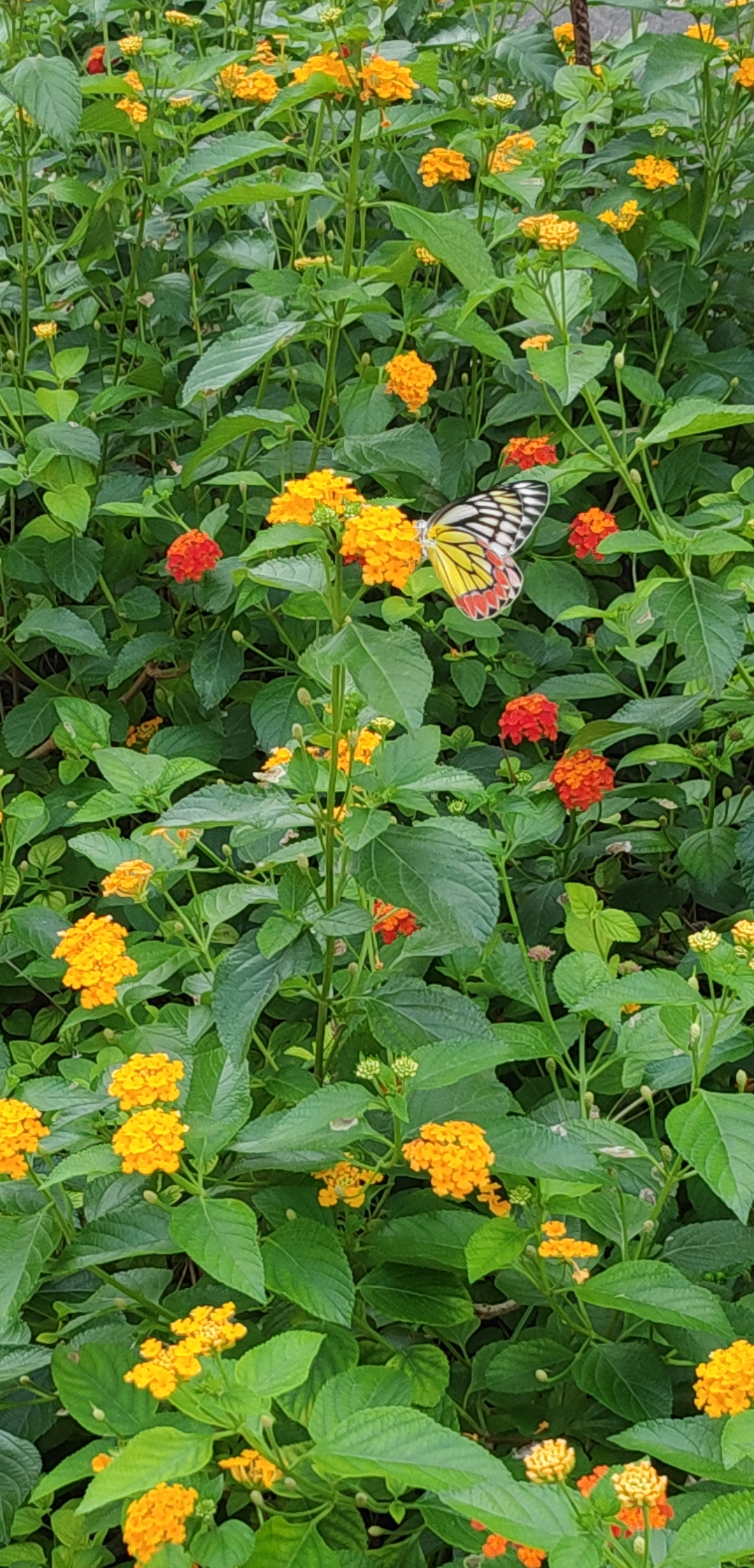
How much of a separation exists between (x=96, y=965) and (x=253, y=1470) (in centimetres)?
47

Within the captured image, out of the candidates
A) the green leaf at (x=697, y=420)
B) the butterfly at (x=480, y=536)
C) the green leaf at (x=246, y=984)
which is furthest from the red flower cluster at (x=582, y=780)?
the green leaf at (x=246, y=984)

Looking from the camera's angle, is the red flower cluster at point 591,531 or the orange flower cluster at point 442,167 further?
the orange flower cluster at point 442,167

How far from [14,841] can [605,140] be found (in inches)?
65.5

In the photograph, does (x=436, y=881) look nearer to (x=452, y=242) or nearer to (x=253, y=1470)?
(x=253, y=1470)

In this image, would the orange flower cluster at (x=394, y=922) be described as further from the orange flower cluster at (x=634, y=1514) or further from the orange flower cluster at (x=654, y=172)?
the orange flower cluster at (x=654, y=172)

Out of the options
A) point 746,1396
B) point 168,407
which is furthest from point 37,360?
point 746,1396

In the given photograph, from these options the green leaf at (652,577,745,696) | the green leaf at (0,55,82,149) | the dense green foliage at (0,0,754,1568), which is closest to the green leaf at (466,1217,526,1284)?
the dense green foliage at (0,0,754,1568)

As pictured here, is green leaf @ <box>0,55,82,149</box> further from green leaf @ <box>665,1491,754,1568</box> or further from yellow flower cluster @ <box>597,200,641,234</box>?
green leaf @ <box>665,1491,754,1568</box>

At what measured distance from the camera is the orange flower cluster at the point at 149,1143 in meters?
1.10

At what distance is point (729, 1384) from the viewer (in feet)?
3.32

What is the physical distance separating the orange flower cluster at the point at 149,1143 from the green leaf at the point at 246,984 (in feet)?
0.42

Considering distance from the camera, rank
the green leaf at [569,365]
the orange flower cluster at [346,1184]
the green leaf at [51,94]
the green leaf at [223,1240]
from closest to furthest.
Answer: the green leaf at [223,1240], the orange flower cluster at [346,1184], the green leaf at [569,365], the green leaf at [51,94]

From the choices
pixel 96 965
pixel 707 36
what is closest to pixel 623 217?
pixel 707 36

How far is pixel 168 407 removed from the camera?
7.84 ft
